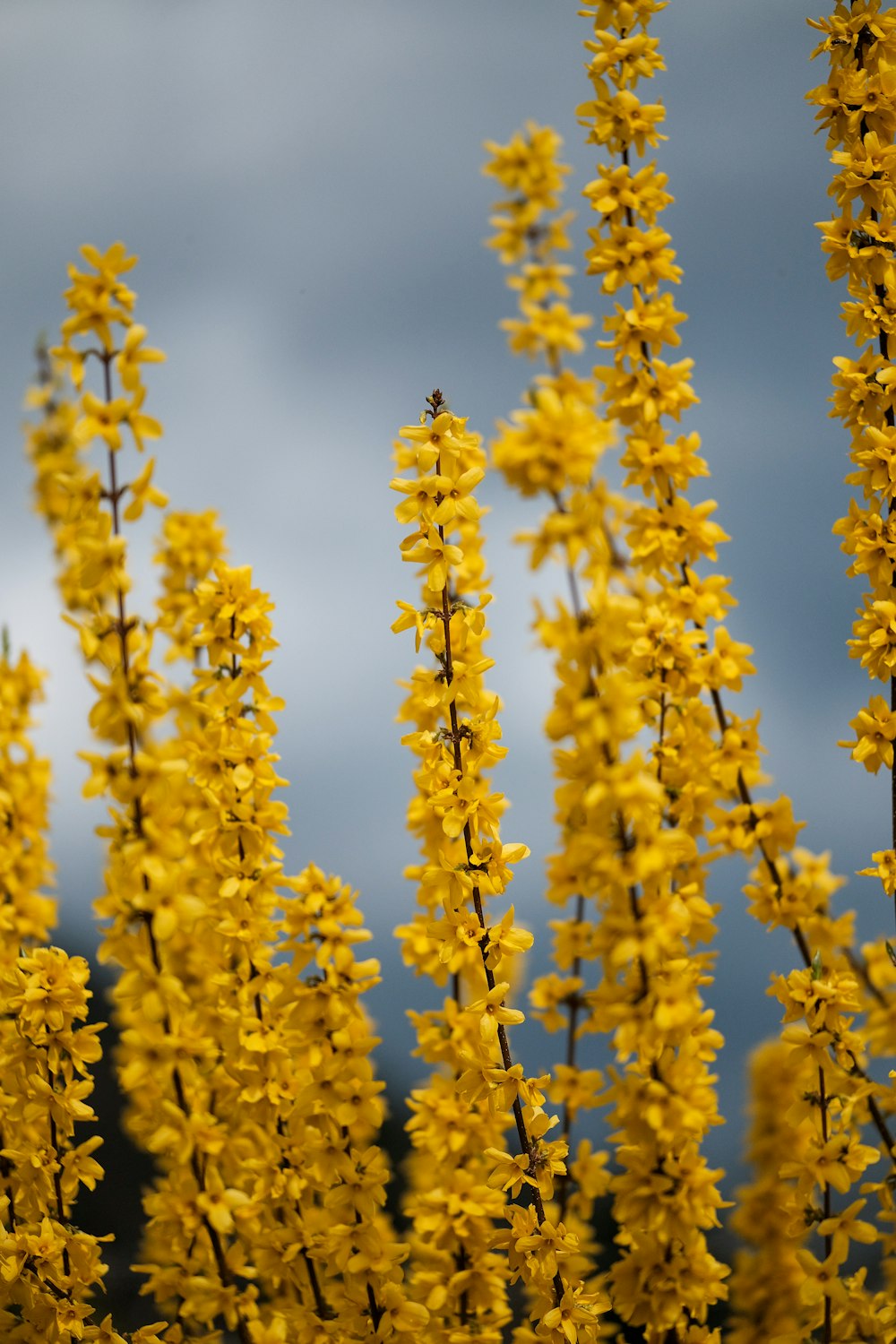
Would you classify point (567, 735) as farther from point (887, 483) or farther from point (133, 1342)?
point (133, 1342)

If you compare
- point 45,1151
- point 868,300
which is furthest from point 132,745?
point 868,300

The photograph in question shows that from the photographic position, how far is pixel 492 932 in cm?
235

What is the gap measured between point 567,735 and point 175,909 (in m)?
0.80

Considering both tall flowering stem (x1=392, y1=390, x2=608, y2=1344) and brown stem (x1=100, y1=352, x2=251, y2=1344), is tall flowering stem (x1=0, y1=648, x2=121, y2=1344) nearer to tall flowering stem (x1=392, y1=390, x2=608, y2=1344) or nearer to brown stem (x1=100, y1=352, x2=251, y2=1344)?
brown stem (x1=100, y1=352, x2=251, y2=1344)

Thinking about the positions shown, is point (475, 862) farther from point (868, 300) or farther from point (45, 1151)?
point (868, 300)

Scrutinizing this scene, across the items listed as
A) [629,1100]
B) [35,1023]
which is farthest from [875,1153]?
[35,1023]

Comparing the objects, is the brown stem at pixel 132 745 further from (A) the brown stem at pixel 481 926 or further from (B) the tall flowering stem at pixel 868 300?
(B) the tall flowering stem at pixel 868 300

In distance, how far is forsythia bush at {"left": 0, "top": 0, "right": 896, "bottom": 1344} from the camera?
6.61ft

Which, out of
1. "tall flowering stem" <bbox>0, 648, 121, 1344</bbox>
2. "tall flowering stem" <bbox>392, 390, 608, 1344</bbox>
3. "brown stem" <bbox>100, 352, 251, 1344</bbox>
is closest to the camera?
"brown stem" <bbox>100, 352, 251, 1344</bbox>

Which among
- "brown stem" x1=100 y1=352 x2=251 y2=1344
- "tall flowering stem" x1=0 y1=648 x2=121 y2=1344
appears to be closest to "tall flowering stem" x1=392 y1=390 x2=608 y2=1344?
"brown stem" x1=100 y1=352 x2=251 y2=1344

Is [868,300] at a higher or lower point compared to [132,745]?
higher

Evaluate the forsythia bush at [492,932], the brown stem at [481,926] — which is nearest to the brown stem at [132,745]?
the forsythia bush at [492,932]

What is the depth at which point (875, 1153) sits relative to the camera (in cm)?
265

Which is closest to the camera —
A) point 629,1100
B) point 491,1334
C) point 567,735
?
point 567,735
